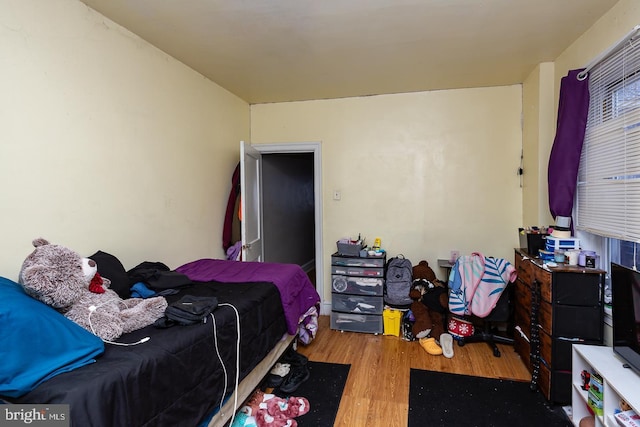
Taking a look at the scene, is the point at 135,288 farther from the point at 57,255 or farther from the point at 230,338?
the point at 230,338

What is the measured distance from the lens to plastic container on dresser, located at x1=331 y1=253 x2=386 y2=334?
10.9ft

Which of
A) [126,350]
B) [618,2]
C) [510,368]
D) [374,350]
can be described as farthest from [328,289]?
[618,2]

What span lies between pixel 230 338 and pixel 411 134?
2842 mm

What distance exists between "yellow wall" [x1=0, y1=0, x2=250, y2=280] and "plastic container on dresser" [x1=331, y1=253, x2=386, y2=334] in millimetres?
1423

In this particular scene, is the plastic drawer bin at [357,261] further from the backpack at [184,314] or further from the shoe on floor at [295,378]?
the backpack at [184,314]

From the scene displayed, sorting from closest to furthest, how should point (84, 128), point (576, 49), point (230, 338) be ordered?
point (230, 338) → point (84, 128) → point (576, 49)

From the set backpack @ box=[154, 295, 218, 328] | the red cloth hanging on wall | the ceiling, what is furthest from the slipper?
the ceiling

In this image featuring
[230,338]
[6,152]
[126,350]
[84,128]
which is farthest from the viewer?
[84,128]

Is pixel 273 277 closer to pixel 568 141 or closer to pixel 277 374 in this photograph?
pixel 277 374

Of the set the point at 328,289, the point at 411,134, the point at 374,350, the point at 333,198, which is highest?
the point at 411,134

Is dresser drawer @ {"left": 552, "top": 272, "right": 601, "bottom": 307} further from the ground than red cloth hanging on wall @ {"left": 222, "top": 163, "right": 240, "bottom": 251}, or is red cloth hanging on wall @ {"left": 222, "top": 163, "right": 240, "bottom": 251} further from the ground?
red cloth hanging on wall @ {"left": 222, "top": 163, "right": 240, "bottom": 251}

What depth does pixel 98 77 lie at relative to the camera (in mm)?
2021

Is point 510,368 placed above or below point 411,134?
below

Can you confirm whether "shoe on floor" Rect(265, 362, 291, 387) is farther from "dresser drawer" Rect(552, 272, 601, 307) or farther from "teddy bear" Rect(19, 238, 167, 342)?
"dresser drawer" Rect(552, 272, 601, 307)
